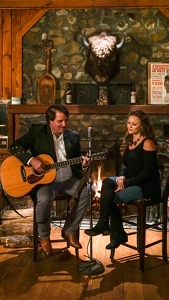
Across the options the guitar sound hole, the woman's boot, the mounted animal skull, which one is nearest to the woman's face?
the woman's boot

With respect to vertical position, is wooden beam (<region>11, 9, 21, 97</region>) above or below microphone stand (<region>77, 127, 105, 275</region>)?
above

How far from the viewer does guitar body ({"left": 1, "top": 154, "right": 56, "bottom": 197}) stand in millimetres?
3133

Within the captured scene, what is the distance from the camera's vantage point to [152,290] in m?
2.55

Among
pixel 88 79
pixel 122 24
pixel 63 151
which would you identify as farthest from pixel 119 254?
pixel 122 24

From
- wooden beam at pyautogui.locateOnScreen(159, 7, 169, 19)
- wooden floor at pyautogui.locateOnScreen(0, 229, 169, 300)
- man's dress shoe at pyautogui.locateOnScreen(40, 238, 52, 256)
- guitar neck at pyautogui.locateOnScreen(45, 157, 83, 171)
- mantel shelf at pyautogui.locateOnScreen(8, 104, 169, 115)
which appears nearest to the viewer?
wooden floor at pyautogui.locateOnScreen(0, 229, 169, 300)

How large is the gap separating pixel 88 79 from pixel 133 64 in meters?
0.62

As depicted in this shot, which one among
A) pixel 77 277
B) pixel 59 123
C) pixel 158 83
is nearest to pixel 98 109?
pixel 158 83

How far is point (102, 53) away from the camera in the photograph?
4633 mm

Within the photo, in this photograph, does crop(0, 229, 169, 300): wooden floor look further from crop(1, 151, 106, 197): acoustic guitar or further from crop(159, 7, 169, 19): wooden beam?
crop(159, 7, 169, 19): wooden beam

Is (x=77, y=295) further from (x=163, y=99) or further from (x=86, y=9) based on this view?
(x=86, y=9)

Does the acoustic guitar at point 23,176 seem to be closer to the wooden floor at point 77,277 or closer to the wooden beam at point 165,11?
the wooden floor at point 77,277

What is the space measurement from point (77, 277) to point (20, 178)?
3.11 feet

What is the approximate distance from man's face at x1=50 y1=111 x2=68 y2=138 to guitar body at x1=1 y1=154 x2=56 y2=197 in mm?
330

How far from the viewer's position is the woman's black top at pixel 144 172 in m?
3.02
